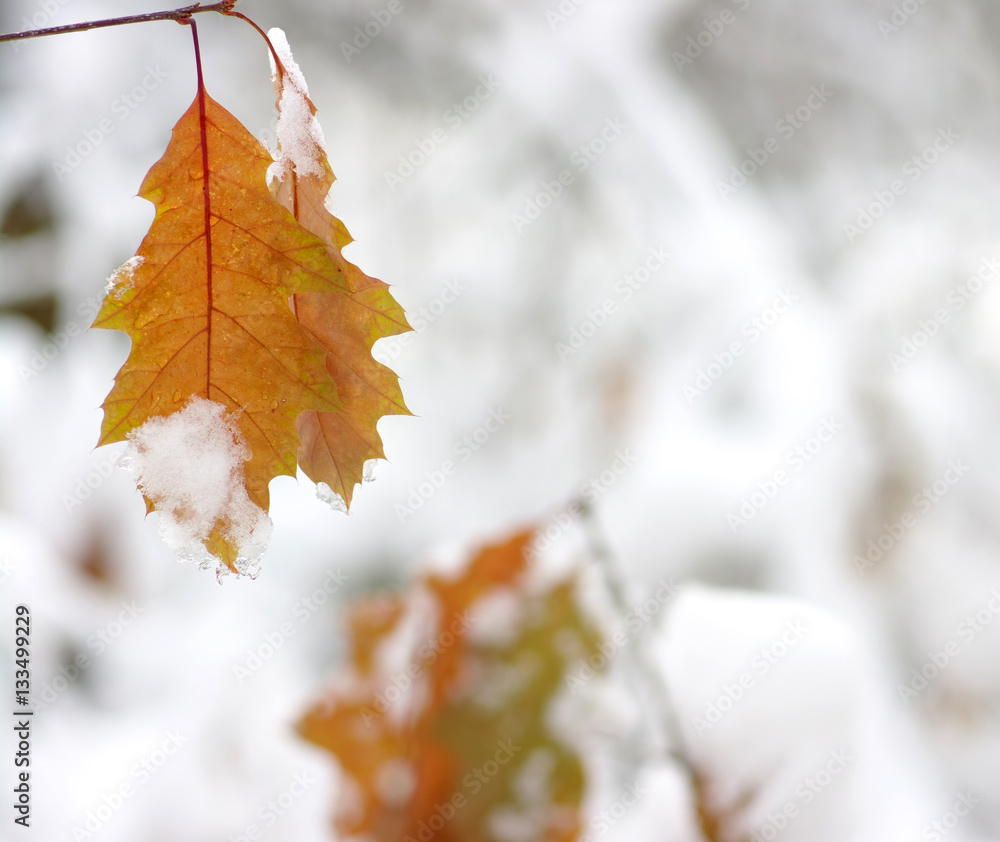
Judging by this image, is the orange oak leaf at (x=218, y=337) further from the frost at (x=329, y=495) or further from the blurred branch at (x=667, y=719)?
the blurred branch at (x=667, y=719)

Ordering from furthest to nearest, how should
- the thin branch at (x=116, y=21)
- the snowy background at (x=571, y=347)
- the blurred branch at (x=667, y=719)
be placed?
the snowy background at (x=571, y=347) → the blurred branch at (x=667, y=719) → the thin branch at (x=116, y=21)

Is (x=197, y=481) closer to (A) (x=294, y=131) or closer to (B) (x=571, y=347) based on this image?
(A) (x=294, y=131)

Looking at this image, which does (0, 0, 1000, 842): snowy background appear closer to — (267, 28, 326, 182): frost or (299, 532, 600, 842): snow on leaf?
(299, 532, 600, 842): snow on leaf

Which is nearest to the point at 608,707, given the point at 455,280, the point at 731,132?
the point at 455,280

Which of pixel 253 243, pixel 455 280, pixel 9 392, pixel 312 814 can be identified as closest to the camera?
pixel 253 243

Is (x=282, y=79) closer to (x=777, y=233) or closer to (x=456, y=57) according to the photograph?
(x=456, y=57)

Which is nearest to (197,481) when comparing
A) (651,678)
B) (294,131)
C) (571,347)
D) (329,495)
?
(329,495)

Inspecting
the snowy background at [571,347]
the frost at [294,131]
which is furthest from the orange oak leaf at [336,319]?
the snowy background at [571,347]
